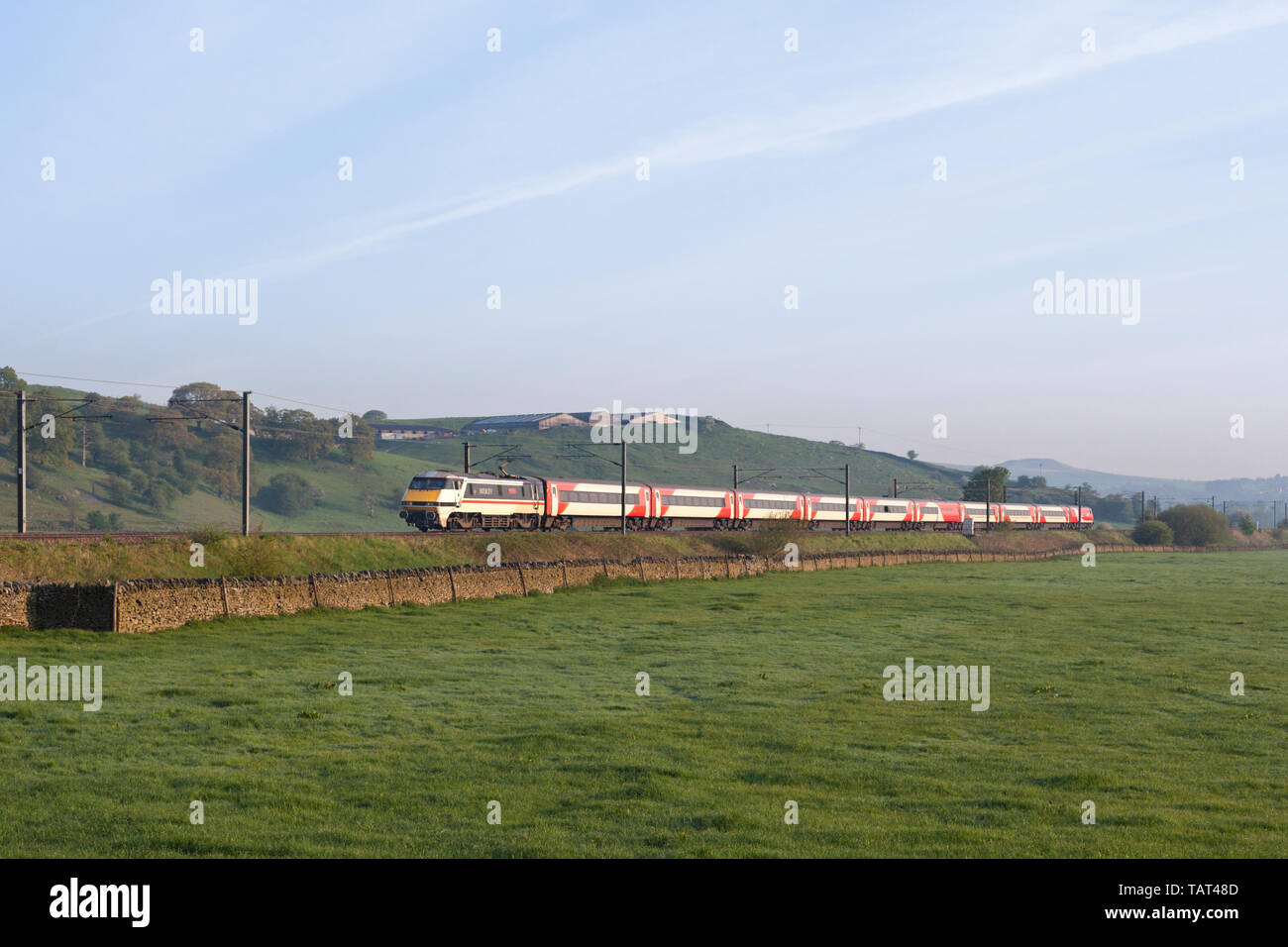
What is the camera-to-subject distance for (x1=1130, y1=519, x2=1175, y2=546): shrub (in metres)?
113

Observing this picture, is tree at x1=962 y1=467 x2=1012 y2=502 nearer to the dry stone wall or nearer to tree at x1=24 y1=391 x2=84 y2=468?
the dry stone wall

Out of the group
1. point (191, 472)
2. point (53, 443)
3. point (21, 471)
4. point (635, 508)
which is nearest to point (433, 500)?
point (635, 508)

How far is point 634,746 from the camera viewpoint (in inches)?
575

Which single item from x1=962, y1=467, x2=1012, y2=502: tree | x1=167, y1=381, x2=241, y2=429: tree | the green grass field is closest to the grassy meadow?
the green grass field

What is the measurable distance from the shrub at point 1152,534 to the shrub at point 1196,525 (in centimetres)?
557

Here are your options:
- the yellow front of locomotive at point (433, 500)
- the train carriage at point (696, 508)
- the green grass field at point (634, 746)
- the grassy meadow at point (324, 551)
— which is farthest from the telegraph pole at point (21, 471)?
the train carriage at point (696, 508)

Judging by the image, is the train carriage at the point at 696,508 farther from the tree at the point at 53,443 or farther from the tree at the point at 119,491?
the tree at the point at 53,443

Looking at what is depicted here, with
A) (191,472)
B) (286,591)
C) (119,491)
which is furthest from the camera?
(191,472)

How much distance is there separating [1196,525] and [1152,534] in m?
11.0

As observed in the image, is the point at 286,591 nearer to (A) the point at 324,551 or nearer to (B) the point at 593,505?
(A) the point at 324,551

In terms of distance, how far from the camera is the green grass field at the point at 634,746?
10.4 metres

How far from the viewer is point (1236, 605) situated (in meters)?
41.3
